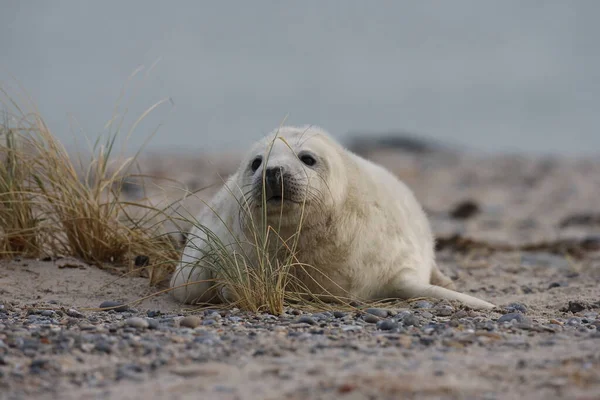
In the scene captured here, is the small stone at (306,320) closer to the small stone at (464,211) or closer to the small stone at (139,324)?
the small stone at (139,324)

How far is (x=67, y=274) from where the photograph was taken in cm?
579

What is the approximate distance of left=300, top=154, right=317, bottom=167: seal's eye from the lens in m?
A: 4.97

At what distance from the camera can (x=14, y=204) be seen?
5.83 meters

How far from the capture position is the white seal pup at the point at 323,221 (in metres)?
4.82

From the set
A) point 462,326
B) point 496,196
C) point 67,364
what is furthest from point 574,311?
point 496,196

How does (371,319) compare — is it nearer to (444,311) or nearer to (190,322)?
(444,311)

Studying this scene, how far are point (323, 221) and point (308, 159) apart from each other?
38cm

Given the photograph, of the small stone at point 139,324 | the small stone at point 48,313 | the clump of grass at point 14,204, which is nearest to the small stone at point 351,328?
the small stone at point 139,324

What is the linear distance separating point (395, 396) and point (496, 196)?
15078mm

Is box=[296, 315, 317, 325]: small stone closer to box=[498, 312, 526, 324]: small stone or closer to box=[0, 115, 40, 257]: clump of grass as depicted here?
box=[498, 312, 526, 324]: small stone

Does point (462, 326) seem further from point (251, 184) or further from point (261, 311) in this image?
point (251, 184)

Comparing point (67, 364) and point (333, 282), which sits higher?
point (333, 282)

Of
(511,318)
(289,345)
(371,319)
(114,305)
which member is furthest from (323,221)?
(289,345)

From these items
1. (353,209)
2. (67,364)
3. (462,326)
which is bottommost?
(67,364)
